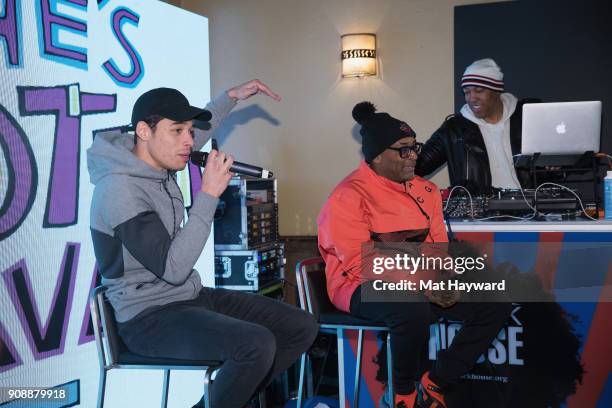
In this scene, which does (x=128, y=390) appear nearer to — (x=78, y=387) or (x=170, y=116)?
(x=78, y=387)

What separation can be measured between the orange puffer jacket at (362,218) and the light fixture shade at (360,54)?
7.45 ft

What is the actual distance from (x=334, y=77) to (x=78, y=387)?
3.28 metres

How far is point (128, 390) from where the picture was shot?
281cm

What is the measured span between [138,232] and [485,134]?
2866mm

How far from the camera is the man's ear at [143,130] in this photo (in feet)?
7.04

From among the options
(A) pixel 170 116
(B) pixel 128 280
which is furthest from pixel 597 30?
(B) pixel 128 280

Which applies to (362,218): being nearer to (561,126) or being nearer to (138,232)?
(138,232)

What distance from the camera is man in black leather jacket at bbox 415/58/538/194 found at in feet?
13.7

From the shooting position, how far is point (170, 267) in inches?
75.8

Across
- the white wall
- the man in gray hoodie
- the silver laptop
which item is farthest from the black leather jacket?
the man in gray hoodie

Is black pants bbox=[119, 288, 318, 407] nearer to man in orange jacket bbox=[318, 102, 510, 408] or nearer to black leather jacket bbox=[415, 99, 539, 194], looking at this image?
man in orange jacket bbox=[318, 102, 510, 408]

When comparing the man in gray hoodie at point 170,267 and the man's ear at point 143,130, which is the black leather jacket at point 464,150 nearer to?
the man in gray hoodie at point 170,267

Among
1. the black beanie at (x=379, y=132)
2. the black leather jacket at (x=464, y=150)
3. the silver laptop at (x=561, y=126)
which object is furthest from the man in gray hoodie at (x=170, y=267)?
the black leather jacket at (x=464, y=150)

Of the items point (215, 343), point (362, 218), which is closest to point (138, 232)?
point (215, 343)
